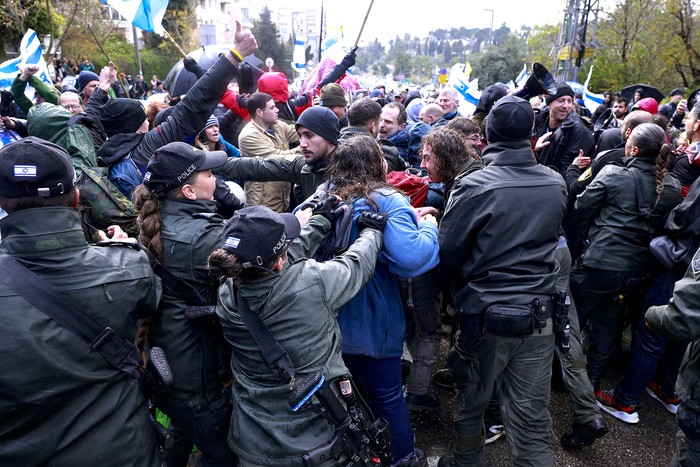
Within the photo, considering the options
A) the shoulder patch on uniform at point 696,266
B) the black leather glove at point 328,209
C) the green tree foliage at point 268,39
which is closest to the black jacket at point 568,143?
the shoulder patch on uniform at point 696,266

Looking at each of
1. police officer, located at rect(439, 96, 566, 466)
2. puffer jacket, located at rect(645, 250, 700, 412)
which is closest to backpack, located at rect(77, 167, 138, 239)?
police officer, located at rect(439, 96, 566, 466)

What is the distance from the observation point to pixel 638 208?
3650 millimetres

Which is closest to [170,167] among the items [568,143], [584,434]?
[584,434]

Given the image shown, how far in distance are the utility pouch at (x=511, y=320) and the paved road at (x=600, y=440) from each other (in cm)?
129

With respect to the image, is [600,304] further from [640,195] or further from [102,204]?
[102,204]

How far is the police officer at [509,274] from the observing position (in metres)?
2.67

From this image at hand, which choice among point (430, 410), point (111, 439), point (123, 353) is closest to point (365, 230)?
point (123, 353)

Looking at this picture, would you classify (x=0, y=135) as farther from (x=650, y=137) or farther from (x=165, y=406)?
(x=650, y=137)

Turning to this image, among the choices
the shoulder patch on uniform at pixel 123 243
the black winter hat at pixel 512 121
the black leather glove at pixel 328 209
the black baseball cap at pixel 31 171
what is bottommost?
the shoulder patch on uniform at pixel 123 243

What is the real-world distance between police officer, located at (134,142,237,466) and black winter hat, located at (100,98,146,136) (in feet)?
5.26

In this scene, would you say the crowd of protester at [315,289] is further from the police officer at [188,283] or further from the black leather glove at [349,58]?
the black leather glove at [349,58]

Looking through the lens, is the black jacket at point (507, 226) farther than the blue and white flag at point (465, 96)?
No

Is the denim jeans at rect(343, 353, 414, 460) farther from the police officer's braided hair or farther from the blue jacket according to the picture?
the police officer's braided hair

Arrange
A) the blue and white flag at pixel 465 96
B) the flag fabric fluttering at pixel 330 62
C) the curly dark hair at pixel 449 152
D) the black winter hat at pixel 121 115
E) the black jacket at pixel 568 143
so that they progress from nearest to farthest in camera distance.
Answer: the curly dark hair at pixel 449 152 → the black winter hat at pixel 121 115 → the black jacket at pixel 568 143 → the blue and white flag at pixel 465 96 → the flag fabric fluttering at pixel 330 62
